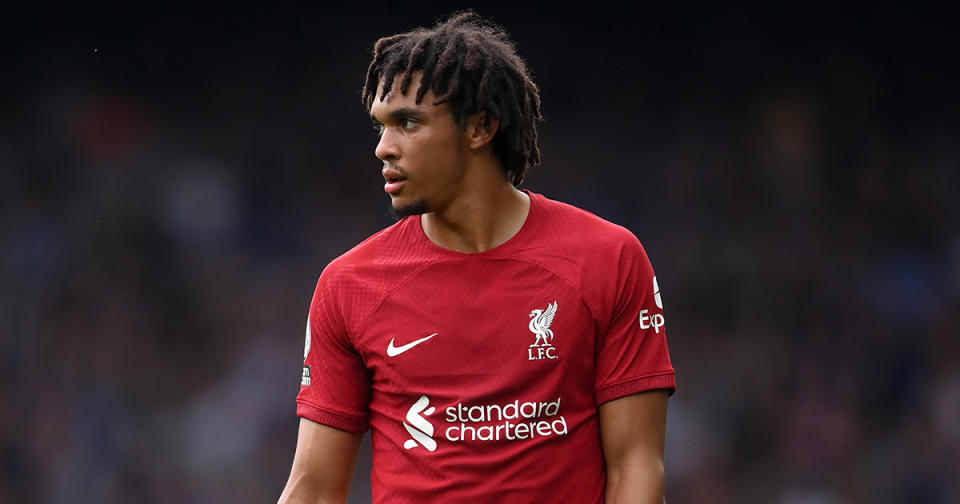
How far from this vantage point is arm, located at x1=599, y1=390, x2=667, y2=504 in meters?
2.96

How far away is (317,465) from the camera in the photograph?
10.4 feet

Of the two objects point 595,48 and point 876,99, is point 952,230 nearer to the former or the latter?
point 876,99

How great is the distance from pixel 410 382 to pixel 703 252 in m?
4.88

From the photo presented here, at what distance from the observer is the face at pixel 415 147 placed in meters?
3.04

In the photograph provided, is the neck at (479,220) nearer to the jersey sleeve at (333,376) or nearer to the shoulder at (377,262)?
the shoulder at (377,262)

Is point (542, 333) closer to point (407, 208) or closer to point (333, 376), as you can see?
point (407, 208)

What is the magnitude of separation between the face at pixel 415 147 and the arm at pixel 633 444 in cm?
69

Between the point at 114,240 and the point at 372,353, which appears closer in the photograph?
the point at 372,353

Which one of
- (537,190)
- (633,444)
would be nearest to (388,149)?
(633,444)

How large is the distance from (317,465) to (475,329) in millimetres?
546

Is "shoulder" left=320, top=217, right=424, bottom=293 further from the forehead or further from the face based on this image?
the forehead

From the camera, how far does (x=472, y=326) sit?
10.1 ft

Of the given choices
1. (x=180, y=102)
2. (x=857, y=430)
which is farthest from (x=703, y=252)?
(x=180, y=102)

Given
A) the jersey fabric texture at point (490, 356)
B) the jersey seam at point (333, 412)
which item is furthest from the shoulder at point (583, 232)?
the jersey seam at point (333, 412)
